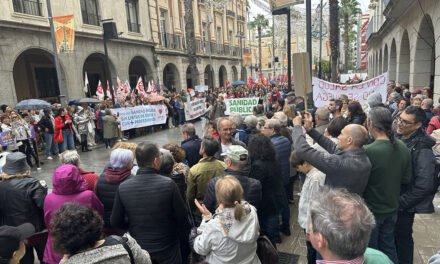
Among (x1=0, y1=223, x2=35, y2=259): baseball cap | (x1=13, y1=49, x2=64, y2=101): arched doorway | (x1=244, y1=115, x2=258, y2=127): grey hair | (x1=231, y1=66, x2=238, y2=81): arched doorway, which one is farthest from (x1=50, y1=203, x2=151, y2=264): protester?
(x1=231, y1=66, x2=238, y2=81): arched doorway

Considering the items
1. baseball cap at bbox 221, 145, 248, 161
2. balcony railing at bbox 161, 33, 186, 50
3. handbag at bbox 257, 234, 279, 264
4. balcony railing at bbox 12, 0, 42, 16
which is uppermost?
balcony railing at bbox 12, 0, 42, 16

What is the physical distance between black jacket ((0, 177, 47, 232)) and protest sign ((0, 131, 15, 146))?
19.5ft

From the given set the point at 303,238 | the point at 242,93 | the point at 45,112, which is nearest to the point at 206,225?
the point at 303,238

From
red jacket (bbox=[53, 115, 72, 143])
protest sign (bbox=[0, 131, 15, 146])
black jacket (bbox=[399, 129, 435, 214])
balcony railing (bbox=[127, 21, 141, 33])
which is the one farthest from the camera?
balcony railing (bbox=[127, 21, 141, 33])

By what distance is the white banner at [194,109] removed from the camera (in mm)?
15484

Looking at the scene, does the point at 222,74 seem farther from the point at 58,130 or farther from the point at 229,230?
the point at 229,230

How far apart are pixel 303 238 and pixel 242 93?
740 inches

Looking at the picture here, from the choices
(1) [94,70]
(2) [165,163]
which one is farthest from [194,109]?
(2) [165,163]

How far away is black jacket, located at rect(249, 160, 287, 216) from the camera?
3707 mm

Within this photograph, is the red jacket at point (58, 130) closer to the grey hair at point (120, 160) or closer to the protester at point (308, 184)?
the grey hair at point (120, 160)

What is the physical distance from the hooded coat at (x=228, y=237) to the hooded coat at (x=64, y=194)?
1136 millimetres

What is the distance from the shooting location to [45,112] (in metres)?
10.9

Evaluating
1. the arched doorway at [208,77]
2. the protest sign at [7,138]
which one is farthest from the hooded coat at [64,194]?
the arched doorway at [208,77]

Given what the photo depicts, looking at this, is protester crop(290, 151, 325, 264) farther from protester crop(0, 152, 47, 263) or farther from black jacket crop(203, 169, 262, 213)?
protester crop(0, 152, 47, 263)
